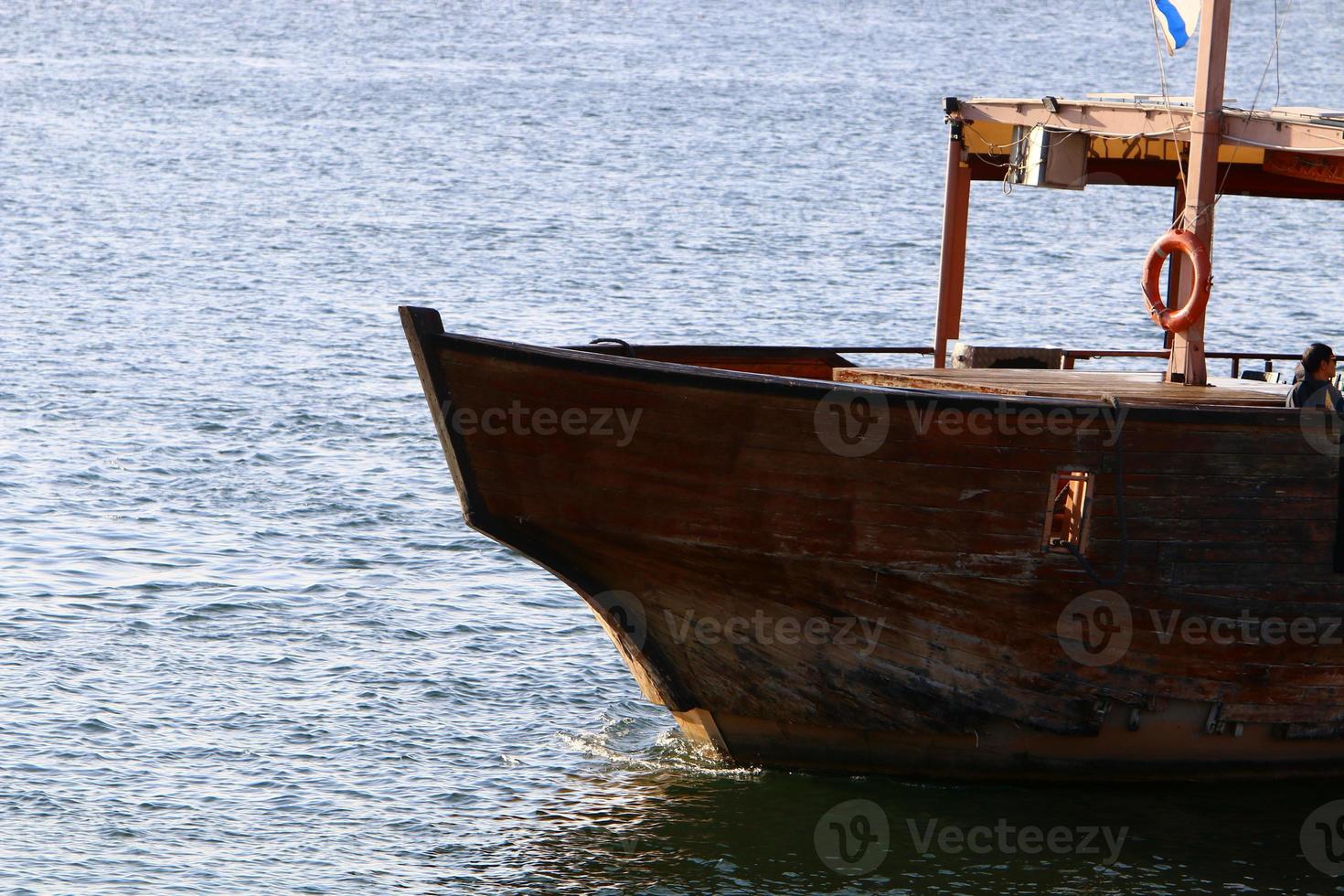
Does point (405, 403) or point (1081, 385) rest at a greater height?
point (1081, 385)

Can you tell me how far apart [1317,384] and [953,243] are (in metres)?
3.21

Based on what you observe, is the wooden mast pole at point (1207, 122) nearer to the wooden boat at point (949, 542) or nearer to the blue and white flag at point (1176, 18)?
the wooden boat at point (949, 542)

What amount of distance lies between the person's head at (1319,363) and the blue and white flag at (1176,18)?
2.43 m

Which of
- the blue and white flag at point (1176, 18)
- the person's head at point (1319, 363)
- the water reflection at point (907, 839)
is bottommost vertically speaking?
the water reflection at point (907, 839)

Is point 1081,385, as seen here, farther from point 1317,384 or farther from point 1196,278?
point 1317,384

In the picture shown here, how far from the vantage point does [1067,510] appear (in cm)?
1134

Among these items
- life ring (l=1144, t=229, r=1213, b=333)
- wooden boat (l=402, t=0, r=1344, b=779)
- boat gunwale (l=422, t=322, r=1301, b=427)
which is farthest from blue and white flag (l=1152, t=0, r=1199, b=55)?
boat gunwale (l=422, t=322, r=1301, b=427)

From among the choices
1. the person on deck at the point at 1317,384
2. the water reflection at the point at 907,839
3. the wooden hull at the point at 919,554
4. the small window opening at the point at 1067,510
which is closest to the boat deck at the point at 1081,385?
the person on deck at the point at 1317,384

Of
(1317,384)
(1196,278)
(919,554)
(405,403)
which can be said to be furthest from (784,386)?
(405,403)

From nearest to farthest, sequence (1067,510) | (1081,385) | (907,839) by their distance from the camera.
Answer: (1067,510) → (907,839) → (1081,385)

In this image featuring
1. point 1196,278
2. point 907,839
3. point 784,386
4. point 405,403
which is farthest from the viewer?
point 405,403

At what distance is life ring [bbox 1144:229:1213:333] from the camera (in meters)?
12.0

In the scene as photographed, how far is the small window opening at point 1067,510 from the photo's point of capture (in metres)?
11.0

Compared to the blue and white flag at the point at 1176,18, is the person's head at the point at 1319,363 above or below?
below
